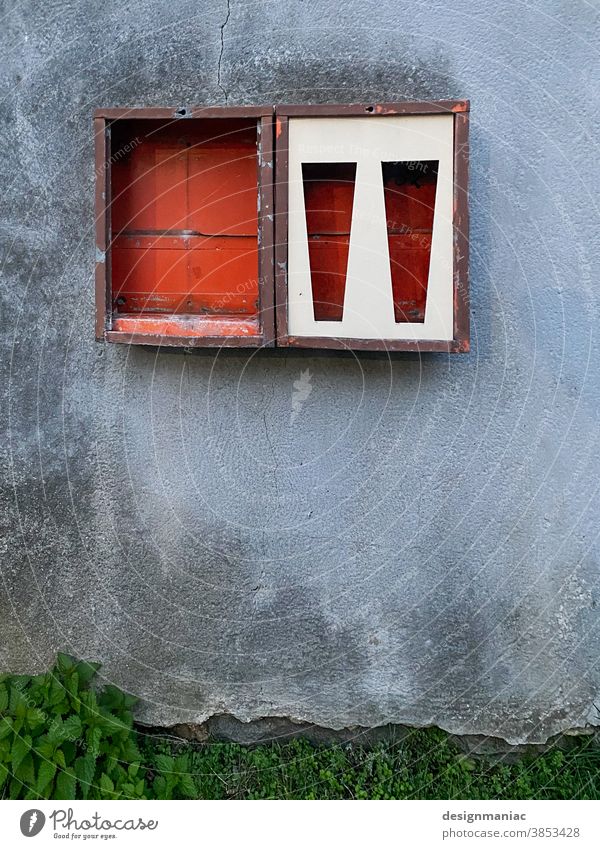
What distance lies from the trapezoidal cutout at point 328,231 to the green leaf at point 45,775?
1.57 metres

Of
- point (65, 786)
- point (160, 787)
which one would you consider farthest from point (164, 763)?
point (65, 786)

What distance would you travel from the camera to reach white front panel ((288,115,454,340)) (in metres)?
2.04

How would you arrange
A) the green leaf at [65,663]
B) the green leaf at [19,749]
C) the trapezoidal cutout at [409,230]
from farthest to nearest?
the green leaf at [65,663], the trapezoidal cutout at [409,230], the green leaf at [19,749]

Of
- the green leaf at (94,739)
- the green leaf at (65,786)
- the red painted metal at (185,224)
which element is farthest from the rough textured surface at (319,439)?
the green leaf at (65,786)

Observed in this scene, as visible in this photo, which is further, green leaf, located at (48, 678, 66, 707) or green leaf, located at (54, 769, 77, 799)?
green leaf, located at (48, 678, 66, 707)

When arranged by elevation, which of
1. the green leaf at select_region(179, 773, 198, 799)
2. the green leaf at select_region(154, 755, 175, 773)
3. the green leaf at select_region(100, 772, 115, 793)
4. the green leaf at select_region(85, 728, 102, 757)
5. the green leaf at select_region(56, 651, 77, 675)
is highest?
the green leaf at select_region(56, 651, 77, 675)

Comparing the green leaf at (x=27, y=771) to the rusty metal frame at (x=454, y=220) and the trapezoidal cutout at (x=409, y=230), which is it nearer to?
the rusty metal frame at (x=454, y=220)

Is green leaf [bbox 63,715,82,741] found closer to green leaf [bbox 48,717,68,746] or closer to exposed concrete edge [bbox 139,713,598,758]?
green leaf [bbox 48,717,68,746]

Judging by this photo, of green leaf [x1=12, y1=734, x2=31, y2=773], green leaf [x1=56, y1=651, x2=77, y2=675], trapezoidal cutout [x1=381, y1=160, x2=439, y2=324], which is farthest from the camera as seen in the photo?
green leaf [x1=56, y1=651, x2=77, y2=675]

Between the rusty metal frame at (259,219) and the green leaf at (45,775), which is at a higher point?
the rusty metal frame at (259,219)

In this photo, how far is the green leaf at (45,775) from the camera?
2.01 m

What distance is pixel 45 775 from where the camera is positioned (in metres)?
2.02

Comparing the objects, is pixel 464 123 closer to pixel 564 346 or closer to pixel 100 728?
pixel 564 346

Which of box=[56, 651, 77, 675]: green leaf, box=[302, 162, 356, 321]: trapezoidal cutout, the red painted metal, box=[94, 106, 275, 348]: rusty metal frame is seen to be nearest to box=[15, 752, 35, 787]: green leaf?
box=[56, 651, 77, 675]: green leaf
